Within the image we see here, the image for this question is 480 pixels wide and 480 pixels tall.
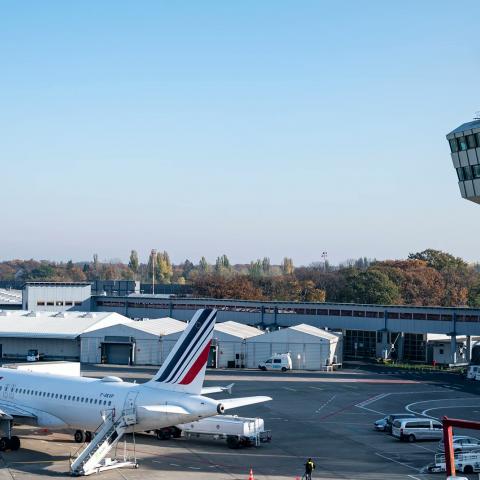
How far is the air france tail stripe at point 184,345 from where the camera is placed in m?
49.0

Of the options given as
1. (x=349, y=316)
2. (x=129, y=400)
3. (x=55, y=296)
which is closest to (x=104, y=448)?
(x=129, y=400)

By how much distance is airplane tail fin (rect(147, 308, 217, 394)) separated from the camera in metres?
49.0

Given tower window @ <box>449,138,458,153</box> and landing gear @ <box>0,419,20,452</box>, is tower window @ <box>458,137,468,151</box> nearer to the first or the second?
tower window @ <box>449,138,458,153</box>

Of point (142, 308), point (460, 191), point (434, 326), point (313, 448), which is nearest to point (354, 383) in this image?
point (434, 326)

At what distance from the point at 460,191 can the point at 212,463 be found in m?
32.7

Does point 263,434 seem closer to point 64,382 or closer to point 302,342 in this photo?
point 64,382

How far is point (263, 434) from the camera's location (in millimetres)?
56562

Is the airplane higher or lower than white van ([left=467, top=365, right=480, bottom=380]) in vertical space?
higher

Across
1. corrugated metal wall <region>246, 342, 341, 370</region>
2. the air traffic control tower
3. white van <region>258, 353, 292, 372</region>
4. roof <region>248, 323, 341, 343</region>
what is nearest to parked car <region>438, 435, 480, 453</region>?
the air traffic control tower

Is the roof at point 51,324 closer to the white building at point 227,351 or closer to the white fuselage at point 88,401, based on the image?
the white building at point 227,351

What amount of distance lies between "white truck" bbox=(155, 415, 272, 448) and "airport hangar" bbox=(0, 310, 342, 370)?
4907 centimetres

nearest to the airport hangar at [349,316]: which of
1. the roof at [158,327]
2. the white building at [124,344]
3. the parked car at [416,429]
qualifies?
the roof at [158,327]

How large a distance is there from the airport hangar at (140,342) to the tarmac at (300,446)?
1553 cm

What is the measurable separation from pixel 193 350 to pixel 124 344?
6196cm
